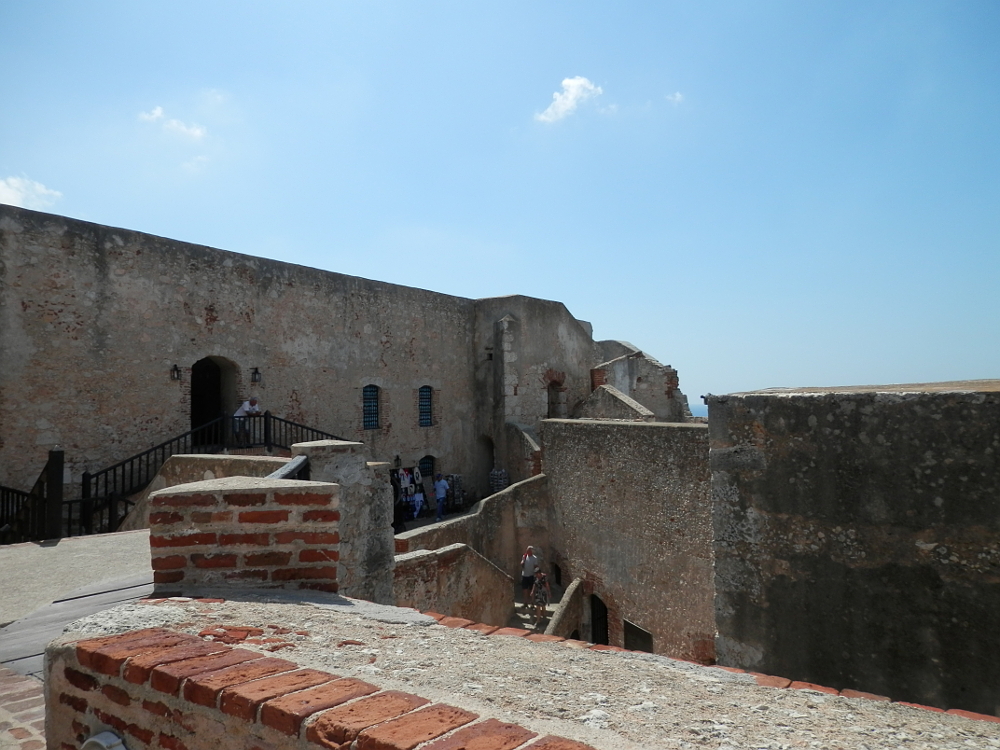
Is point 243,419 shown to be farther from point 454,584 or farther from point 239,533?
point 239,533

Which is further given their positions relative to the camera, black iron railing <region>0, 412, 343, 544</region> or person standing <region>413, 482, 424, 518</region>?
person standing <region>413, 482, 424, 518</region>

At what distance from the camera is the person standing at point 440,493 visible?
1603 cm

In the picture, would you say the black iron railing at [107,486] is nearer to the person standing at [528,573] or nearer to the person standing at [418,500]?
the person standing at [418,500]

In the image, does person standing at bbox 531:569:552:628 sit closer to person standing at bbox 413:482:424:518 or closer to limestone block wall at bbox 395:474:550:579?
limestone block wall at bbox 395:474:550:579

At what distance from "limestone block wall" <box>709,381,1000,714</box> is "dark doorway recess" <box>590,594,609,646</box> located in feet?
26.4

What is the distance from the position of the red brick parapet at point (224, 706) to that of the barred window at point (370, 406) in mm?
13572

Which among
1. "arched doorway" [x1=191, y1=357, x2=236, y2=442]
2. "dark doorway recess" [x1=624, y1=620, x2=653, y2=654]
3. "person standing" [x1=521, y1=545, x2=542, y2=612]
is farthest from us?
"arched doorway" [x1=191, y1=357, x2=236, y2=442]

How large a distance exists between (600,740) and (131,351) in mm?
11803

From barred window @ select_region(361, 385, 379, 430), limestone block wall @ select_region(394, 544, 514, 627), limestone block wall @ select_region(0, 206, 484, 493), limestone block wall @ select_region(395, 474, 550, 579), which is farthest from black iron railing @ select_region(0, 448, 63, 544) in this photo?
barred window @ select_region(361, 385, 379, 430)

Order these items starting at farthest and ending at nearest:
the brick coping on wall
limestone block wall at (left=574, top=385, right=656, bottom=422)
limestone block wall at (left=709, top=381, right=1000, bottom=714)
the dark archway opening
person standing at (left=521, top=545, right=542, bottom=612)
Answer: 1. limestone block wall at (left=574, top=385, right=656, bottom=422)
2. the dark archway opening
3. person standing at (left=521, top=545, right=542, bottom=612)
4. limestone block wall at (left=709, top=381, right=1000, bottom=714)
5. the brick coping on wall

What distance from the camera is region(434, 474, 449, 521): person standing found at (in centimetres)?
1603

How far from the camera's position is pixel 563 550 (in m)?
11.7

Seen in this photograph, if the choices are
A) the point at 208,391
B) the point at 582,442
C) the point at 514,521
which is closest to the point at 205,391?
the point at 208,391

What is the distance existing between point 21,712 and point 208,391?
12.4 meters
